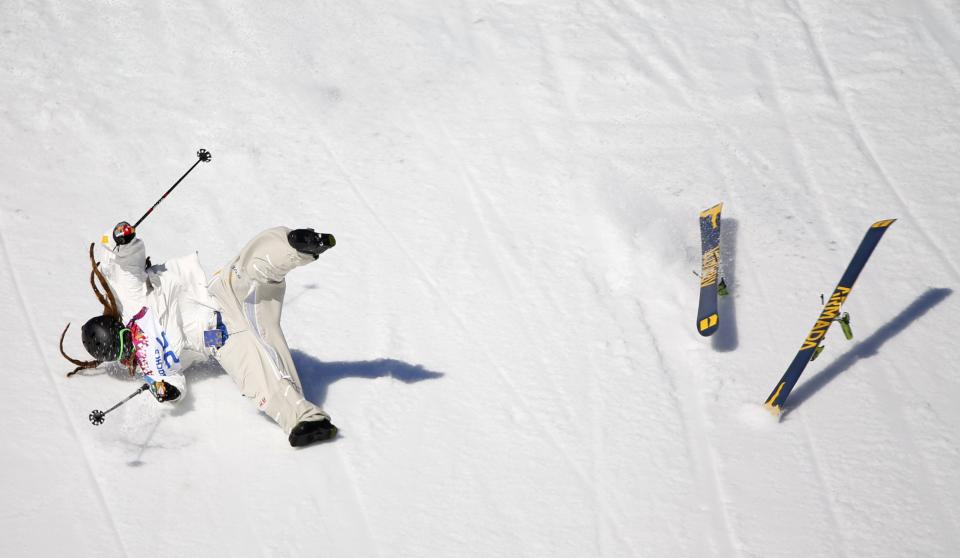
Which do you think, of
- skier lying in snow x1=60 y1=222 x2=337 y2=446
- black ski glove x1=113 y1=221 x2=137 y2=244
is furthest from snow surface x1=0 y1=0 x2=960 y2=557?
black ski glove x1=113 y1=221 x2=137 y2=244

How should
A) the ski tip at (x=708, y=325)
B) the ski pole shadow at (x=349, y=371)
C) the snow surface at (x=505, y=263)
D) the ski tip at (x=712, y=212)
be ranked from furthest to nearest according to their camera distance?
the ski tip at (x=712, y=212)
the ski tip at (x=708, y=325)
the ski pole shadow at (x=349, y=371)
the snow surface at (x=505, y=263)

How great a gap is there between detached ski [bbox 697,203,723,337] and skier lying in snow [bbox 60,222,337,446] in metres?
2.61

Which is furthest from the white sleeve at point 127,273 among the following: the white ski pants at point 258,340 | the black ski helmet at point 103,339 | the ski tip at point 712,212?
the ski tip at point 712,212

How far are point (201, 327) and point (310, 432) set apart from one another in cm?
95

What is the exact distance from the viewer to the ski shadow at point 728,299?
6824mm

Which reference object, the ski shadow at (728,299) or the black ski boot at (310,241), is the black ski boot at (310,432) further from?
the ski shadow at (728,299)

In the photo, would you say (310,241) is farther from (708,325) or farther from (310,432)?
(708,325)

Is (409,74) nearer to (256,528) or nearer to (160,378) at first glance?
(160,378)

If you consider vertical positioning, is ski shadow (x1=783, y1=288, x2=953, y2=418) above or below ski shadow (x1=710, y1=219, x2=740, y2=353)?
below

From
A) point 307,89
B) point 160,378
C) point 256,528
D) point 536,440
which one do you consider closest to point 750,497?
point 536,440

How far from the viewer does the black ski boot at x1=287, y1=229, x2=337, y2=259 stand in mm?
5219

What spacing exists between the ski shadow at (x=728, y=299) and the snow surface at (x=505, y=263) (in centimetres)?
3

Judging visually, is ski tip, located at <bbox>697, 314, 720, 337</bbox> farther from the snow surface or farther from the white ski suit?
the white ski suit

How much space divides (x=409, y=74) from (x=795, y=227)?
3839 millimetres
